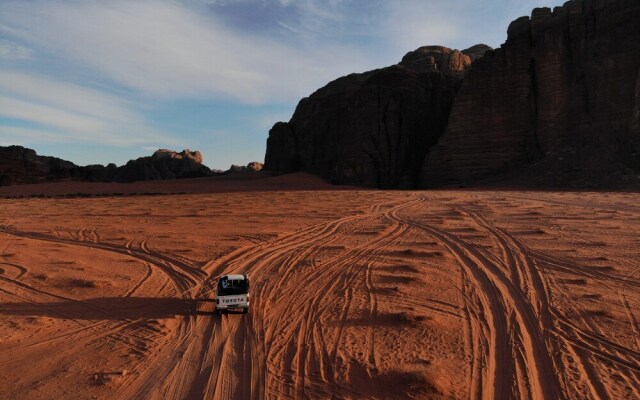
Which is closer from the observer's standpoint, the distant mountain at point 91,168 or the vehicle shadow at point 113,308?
the vehicle shadow at point 113,308

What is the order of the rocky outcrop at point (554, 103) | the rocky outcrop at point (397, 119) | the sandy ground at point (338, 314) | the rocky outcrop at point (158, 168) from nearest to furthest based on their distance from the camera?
the sandy ground at point (338, 314), the rocky outcrop at point (554, 103), the rocky outcrop at point (397, 119), the rocky outcrop at point (158, 168)

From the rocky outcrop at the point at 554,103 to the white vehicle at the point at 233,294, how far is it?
29238mm

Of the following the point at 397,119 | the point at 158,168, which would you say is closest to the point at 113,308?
the point at 397,119

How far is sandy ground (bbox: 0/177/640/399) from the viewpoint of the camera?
5469 mm

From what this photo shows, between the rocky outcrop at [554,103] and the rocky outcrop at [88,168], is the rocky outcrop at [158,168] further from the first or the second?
the rocky outcrop at [554,103]

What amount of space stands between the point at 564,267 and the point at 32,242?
19.0 metres

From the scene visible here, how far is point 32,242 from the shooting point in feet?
51.6

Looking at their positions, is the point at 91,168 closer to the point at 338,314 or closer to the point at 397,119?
the point at 397,119

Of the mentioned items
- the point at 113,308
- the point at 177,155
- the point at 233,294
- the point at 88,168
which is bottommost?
the point at 113,308

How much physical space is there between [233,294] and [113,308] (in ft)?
A: 9.27

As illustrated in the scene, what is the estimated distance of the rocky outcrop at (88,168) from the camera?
55.0 meters

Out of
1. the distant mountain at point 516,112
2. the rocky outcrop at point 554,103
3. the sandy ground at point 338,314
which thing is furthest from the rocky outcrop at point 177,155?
the sandy ground at point 338,314

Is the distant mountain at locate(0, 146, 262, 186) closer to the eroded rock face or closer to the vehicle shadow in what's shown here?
the eroded rock face

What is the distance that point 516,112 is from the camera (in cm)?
3478
